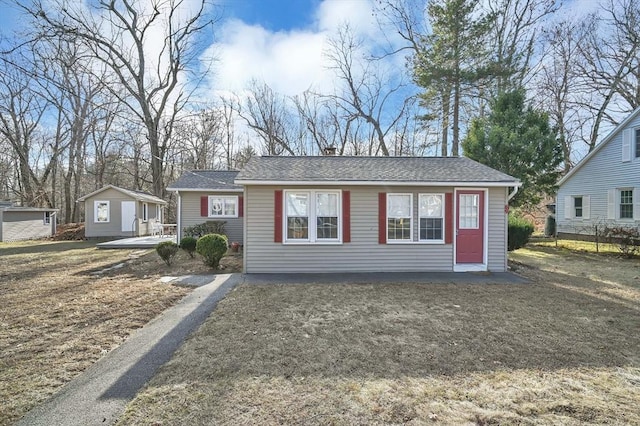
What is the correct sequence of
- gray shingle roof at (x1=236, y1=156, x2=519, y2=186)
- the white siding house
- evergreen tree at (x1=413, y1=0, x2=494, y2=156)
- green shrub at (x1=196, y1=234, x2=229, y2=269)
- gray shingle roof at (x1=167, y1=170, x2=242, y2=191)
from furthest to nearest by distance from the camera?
evergreen tree at (x1=413, y1=0, x2=494, y2=156) < gray shingle roof at (x1=167, y1=170, x2=242, y2=191) < green shrub at (x1=196, y1=234, x2=229, y2=269) < the white siding house < gray shingle roof at (x1=236, y1=156, x2=519, y2=186)

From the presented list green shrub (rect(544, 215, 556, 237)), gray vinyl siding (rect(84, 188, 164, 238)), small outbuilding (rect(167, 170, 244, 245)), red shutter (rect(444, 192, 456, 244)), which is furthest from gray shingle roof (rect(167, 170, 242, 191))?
green shrub (rect(544, 215, 556, 237))

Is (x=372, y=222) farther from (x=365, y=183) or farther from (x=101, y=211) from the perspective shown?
(x=101, y=211)

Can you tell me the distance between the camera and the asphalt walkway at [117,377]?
2588 millimetres

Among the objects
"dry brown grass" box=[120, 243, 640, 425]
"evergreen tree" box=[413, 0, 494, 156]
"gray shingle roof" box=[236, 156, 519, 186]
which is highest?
"evergreen tree" box=[413, 0, 494, 156]

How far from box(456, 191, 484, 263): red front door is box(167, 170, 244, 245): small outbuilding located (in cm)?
926

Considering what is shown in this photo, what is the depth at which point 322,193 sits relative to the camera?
8500 mm

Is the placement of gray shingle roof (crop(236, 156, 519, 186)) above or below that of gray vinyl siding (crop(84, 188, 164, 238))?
above

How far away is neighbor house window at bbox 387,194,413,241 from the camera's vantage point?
855cm

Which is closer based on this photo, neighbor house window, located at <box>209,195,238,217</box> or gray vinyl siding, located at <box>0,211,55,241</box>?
neighbor house window, located at <box>209,195,238,217</box>

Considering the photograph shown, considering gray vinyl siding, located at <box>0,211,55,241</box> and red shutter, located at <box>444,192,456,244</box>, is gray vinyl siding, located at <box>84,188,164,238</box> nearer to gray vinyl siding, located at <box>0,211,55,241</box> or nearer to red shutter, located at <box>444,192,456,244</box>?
gray vinyl siding, located at <box>0,211,55,241</box>

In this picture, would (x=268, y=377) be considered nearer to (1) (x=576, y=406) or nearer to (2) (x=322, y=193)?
(1) (x=576, y=406)

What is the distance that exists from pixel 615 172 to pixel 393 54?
44.5 ft

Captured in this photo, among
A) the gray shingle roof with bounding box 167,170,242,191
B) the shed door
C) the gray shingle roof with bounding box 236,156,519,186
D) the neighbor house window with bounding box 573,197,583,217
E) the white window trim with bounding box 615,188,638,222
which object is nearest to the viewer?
the gray shingle roof with bounding box 236,156,519,186

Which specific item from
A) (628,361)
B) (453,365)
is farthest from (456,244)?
(453,365)
